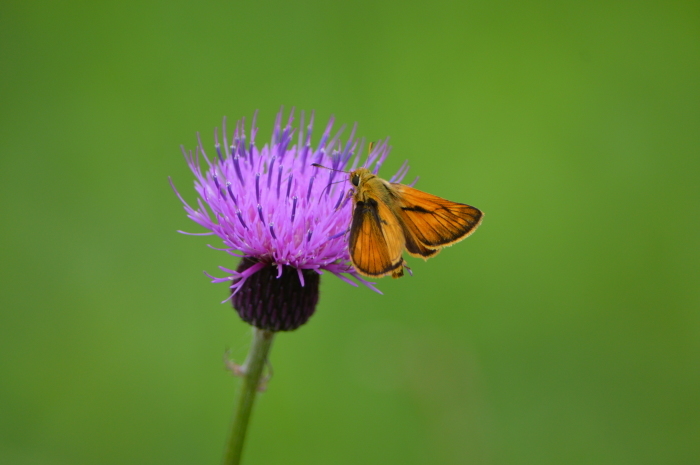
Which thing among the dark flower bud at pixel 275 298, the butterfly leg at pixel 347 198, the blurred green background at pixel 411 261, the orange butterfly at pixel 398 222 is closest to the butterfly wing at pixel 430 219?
the orange butterfly at pixel 398 222

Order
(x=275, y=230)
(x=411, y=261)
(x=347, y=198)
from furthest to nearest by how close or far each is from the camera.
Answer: (x=411, y=261) < (x=347, y=198) < (x=275, y=230)

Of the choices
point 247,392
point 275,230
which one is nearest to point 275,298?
point 275,230

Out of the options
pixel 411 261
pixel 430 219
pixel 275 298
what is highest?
pixel 430 219

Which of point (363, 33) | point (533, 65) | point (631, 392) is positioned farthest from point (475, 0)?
point (631, 392)

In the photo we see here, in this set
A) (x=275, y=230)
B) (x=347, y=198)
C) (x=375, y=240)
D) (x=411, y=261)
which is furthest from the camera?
(x=411, y=261)

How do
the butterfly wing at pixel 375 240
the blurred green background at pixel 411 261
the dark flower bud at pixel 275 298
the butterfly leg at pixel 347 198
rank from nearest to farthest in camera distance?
the butterfly wing at pixel 375 240
the dark flower bud at pixel 275 298
the butterfly leg at pixel 347 198
the blurred green background at pixel 411 261

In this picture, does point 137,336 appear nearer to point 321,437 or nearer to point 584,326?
point 321,437

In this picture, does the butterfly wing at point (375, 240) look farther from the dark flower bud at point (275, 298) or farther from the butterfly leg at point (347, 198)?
the dark flower bud at point (275, 298)

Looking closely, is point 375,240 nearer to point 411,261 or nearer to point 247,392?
point 247,392

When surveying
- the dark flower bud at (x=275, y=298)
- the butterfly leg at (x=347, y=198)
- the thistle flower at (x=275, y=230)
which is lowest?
the dark flower bud at (x=275, y=298)
